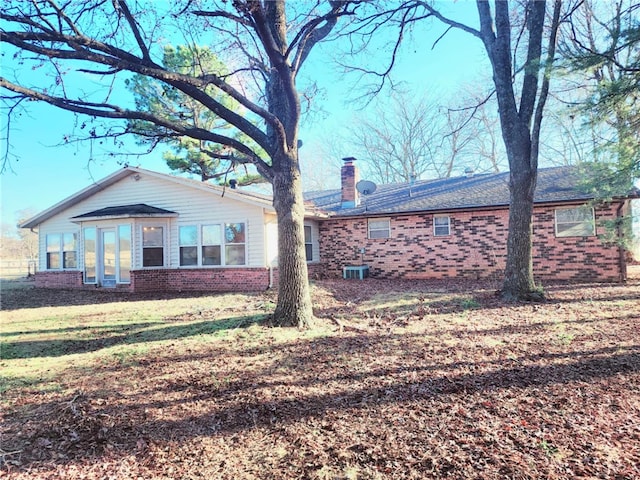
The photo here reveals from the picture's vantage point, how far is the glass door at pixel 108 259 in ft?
44.6

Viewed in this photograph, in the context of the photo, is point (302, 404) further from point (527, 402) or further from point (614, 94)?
point (614, 94)

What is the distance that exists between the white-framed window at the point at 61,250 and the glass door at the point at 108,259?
1.93m

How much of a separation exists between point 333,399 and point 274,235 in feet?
31.2

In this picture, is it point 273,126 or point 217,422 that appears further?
point 273,126

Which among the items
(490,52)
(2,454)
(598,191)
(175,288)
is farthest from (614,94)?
(175,288)

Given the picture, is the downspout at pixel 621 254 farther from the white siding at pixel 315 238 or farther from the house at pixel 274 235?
the white siding at pixel 315 238

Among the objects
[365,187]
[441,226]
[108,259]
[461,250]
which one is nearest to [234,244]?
[108,259]

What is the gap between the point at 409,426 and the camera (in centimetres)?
286

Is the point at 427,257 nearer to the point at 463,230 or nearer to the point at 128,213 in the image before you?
the point at 463,230

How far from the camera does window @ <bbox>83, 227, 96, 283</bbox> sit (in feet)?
46.0

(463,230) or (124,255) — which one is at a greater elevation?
(463,230)

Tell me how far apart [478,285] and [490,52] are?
645 cm

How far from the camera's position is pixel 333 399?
3402 millimetres

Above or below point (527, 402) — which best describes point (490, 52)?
above
